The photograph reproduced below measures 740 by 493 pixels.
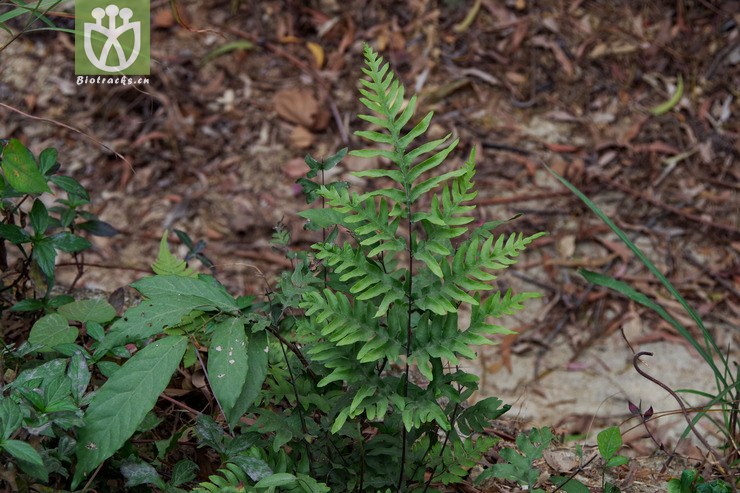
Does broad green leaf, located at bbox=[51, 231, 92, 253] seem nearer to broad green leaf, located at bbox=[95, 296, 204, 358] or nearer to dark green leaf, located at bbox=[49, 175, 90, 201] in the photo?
dark green leaf, located at bbox=[49, 175, 90, 201]

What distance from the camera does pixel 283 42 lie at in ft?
16.4

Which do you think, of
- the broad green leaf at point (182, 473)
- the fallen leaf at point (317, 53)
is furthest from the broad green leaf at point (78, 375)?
the fallen leaf at point (317, 53)

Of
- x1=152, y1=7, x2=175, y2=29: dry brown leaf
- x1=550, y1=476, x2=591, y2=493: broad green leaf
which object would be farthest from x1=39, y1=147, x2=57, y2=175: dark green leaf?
x1=152, y1=7, x2=175, y2=29: dry brown leaf

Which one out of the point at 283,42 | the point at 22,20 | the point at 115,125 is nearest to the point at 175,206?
the point at 115,125

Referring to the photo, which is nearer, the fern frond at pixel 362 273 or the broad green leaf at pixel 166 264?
the fern frond at pixel 362 273

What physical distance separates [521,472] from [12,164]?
3.94 feet

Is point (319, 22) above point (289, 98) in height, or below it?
above

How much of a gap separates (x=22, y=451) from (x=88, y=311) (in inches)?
22.2

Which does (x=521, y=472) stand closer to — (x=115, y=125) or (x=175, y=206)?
(x=175, y=206)

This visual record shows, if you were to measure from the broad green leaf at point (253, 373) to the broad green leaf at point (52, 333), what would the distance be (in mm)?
450

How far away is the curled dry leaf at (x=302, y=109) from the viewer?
4.68m

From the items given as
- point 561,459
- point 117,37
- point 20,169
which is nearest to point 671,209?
point 561,459

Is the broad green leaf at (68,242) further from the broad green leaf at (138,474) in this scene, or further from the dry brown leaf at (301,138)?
the dry brown leaf at (301,138)

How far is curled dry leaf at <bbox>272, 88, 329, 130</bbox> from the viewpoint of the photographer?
15.4ft
